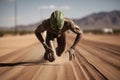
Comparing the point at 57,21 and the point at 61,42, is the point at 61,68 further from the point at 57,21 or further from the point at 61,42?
the point at 57,21

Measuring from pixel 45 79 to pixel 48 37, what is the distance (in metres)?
3.36

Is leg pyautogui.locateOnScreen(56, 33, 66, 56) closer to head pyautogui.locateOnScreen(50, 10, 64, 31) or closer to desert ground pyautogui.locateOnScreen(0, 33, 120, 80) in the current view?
desert ground pyautogui.locateOnScreen(0, 33, 120, 80)

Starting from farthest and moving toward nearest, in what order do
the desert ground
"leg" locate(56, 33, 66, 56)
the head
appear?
"leg" locate(56, 33, 66, 56) → the head → the desert ground

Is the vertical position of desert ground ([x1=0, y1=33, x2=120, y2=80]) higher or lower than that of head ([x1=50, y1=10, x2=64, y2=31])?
lower

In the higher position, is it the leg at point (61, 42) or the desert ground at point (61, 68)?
the leg at point (61, 42)

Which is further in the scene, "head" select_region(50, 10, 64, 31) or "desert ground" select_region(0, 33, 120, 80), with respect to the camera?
"head" select_region(50, 10, 64, 31)

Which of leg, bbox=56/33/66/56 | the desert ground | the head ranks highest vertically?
the head

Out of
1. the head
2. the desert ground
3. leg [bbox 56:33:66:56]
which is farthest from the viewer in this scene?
leg [bbox 56:33:66:56]

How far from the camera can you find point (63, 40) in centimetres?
1016

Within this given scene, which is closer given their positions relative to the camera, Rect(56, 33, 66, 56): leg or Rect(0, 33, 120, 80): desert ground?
Rect(0, 33, 120, 80): desert ground

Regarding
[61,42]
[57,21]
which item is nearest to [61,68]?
[61,42]

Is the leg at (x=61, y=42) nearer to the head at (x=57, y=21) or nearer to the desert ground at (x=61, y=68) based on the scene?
the desert ground at (x=61, y=68)

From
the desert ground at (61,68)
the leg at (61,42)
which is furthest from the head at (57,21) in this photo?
the leg at (61,42)

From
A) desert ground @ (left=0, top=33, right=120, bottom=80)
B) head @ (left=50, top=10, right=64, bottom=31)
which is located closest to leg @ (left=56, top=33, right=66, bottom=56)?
desert ground @ (left=0, top=33, right=120, bottom=80)
